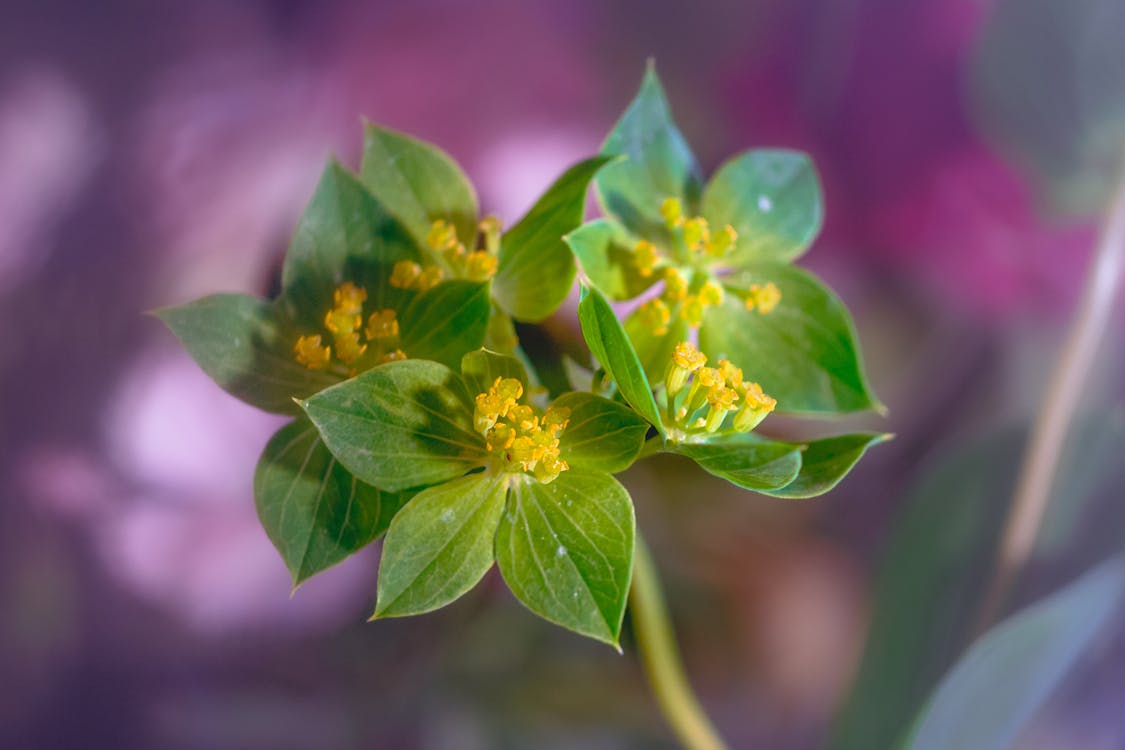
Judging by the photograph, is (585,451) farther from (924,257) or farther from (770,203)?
(924,257)

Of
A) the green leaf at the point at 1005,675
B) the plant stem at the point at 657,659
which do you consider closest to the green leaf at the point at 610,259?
the plant stem at the point at 657,659

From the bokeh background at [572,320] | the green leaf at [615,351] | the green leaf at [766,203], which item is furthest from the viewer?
the bokeh background at [572,320]

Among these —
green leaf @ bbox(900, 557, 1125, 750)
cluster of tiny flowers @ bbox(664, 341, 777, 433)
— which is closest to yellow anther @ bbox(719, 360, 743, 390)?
cluster of tiny flowers @ bbox(664, 341, 777, 433)

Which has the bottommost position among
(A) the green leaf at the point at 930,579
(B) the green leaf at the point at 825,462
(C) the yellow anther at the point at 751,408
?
(A) the green leaf at the point at 930,579

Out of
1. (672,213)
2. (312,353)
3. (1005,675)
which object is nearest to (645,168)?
(672,213)

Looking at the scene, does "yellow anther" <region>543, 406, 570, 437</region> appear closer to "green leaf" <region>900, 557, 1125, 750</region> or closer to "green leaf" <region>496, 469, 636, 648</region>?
"green leaf" <region>496, 469, 636, 648</region>

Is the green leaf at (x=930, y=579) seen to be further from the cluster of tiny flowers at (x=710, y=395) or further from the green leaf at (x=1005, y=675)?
the cluster of tiny flowers at (x=710, y=395)

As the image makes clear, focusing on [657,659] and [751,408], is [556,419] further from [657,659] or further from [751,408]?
[657,659]
